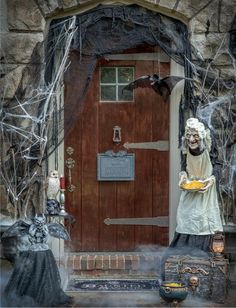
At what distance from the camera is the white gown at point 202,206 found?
6.16 m

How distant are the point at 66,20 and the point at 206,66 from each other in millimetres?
1442

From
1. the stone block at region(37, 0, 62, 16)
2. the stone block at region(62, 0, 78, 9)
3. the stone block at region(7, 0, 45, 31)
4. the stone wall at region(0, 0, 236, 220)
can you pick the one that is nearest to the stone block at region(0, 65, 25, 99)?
the stone wall at region(0, 0, 236, 220)

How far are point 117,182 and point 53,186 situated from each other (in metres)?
0.97

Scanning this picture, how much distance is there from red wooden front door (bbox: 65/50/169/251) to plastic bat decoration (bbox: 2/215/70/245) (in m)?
1.17

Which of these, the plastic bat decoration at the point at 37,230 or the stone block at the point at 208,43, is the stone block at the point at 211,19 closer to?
the stone block at the point at 208,43

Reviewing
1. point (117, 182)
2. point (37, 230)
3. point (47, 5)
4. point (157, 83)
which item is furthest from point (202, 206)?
point (47, 5)

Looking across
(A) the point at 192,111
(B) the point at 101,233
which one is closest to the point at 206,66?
(A) the point at 192,111

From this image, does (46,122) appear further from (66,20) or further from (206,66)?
(206,66)

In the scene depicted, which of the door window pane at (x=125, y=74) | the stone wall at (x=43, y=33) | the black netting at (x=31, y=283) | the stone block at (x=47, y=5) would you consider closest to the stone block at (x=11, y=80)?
the stone wall at (x=43, y=33)

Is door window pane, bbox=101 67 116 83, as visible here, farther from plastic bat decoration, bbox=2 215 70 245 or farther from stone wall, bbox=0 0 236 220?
plastic bat decoration, bbox=2 215 70 245

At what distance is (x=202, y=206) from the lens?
6.16 meters

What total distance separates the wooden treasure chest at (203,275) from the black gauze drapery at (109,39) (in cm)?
162

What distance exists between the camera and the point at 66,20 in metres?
6.49

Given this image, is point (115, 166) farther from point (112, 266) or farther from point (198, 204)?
point (198, 204)
